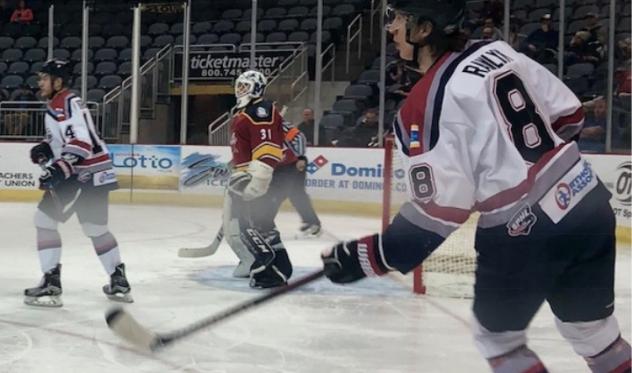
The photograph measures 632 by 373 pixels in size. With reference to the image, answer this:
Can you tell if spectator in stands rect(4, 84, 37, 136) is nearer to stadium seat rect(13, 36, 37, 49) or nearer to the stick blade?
stadium seat rect(13, 36, 37, 49)

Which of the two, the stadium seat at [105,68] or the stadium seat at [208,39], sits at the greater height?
the stadium seat at [208,39]

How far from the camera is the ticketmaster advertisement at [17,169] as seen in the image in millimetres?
8211

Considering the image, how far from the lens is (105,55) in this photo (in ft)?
37.1

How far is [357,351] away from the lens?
2682 millimetres

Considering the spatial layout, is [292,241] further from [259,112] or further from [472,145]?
[472,145]

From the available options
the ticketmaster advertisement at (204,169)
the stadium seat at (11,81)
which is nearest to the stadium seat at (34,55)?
the stadium seat at (11,81)

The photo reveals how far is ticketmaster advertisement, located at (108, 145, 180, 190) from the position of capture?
8.09 metres

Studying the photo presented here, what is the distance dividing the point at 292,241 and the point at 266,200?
1.69 meters

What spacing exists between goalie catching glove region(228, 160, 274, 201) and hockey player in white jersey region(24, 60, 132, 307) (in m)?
0.55

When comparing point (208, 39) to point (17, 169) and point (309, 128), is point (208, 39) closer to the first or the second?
point (309, 128)

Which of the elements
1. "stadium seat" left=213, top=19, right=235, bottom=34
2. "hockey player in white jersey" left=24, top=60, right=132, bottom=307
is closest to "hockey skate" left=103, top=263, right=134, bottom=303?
"hockey player in white jersey" left=24, top=60, right=132, bottom=307

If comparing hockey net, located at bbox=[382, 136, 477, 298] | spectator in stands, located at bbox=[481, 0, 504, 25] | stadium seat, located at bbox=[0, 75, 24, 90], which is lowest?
hockey net, located at bbox=[382, 136, 477, 298]

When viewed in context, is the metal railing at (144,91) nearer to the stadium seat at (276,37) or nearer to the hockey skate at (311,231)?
the stadium seat at (276,37)

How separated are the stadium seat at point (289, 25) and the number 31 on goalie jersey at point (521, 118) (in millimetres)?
9209
